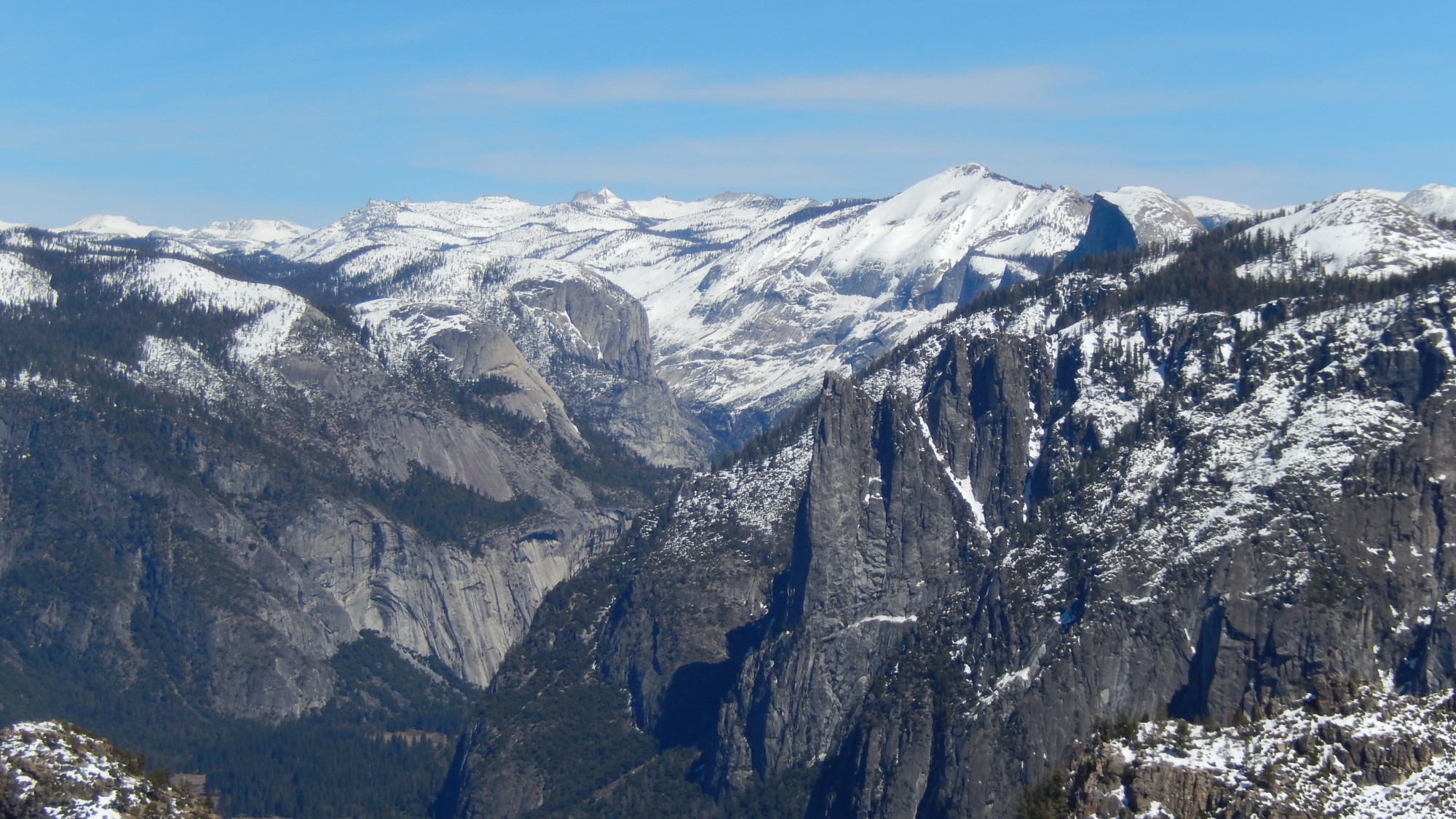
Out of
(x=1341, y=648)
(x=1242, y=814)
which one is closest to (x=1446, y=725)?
(x=1242, y=814)

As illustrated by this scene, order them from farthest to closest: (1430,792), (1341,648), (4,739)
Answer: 1. (1341,648)
2. (4,739)
3. (1430,792)

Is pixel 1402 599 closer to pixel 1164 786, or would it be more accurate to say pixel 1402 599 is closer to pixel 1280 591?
pixel 1280 591

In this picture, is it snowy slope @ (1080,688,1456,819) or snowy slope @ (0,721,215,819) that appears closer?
snowy slope @ (1080,688,1456,819)

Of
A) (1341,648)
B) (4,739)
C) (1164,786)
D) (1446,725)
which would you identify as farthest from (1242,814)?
(1341,648)

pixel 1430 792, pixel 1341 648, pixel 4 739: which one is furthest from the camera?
pixel 1341 648

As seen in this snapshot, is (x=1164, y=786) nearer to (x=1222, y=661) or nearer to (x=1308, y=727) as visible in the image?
(x=1308, y=727)

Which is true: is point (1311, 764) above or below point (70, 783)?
above

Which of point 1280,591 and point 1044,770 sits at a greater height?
point 1280,591

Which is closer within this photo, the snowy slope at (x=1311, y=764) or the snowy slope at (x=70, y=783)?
the snowy slope at (x=1311, y=764)

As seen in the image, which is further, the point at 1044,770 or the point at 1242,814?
the point at 1044,770

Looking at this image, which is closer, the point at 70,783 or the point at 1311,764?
the point at 1311,764
